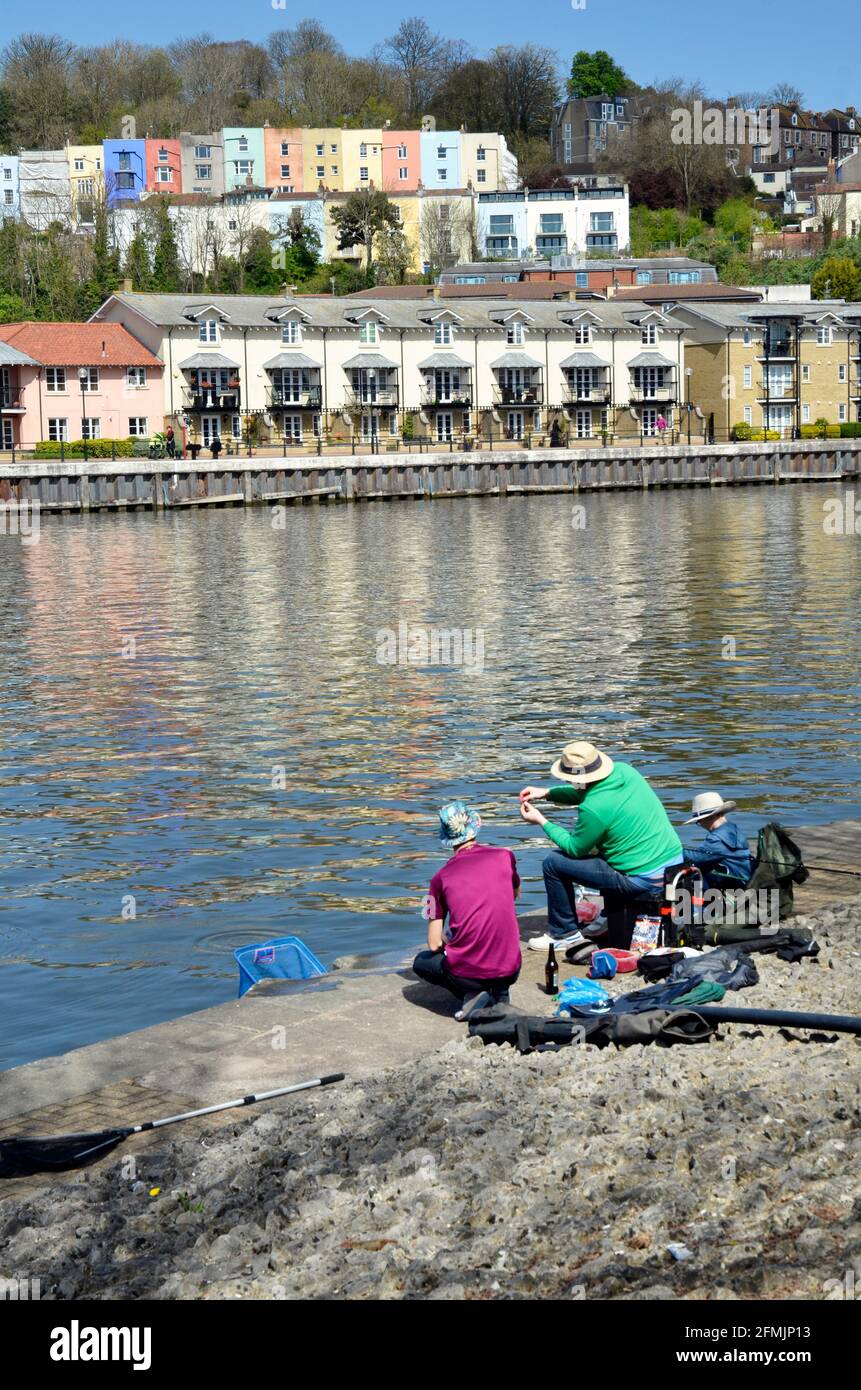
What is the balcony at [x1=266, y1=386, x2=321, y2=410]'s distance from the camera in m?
98.6

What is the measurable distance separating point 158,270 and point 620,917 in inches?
4443

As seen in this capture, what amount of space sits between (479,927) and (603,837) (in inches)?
66.2

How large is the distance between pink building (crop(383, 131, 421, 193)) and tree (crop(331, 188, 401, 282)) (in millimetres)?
17437

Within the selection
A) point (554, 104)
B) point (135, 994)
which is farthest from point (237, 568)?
point (554, 104)

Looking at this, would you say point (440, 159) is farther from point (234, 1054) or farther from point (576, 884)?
point (234, 1054)

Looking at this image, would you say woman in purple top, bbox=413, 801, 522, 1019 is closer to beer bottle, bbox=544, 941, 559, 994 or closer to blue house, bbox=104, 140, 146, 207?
beer bottle, bbox=544, 941, 559, 994

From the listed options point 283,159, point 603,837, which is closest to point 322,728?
point 603,837

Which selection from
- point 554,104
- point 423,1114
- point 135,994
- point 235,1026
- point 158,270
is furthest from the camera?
point 554,104

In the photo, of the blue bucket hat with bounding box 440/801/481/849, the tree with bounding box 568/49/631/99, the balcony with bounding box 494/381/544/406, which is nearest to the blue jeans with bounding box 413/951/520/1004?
the blue bucket hat with bounding box 440/801/481/849

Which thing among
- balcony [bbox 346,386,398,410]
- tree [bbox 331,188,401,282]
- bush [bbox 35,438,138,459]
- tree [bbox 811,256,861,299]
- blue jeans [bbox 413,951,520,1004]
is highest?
tree [bbox 331,188,401,282]

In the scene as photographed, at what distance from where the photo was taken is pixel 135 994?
13.2 metres

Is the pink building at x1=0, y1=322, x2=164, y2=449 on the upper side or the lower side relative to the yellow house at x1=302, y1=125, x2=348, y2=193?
lower

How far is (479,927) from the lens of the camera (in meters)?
10.6
